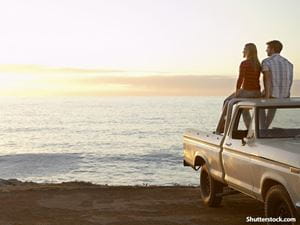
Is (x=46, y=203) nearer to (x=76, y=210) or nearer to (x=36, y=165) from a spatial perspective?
(x=76, y=210)

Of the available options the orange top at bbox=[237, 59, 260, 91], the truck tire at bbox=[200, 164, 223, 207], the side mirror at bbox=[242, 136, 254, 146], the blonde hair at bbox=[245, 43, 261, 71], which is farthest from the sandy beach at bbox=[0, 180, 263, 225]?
the blonde hair at bbox=[245, 43, 261, 71]

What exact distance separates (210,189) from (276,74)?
2.36 m

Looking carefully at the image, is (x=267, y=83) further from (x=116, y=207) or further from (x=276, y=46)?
(x=116, y=207)

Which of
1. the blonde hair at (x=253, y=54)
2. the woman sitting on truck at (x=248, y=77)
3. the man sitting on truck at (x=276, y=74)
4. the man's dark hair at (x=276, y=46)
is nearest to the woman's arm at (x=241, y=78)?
the woman sitting on truck at (x=248, y=77)

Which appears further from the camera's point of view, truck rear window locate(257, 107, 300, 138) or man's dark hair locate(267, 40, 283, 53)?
man's dark hair locate(267, 40, 283, 53)

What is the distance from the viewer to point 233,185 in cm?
808

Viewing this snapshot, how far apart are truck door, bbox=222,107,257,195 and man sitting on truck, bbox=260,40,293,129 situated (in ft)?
3.46

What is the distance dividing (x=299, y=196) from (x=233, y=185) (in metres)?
2.17

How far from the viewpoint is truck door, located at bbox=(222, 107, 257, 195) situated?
24.4 ft

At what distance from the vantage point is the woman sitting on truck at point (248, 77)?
9.16 m

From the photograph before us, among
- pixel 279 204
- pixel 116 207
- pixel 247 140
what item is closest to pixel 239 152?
pixel 247 140

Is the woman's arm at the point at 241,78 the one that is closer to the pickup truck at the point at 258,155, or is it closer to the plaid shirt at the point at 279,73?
the plaid shirt at the point at 279,73

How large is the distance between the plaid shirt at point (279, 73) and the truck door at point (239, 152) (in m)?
1.11

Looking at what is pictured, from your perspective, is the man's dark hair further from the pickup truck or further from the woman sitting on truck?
the pickup truck
